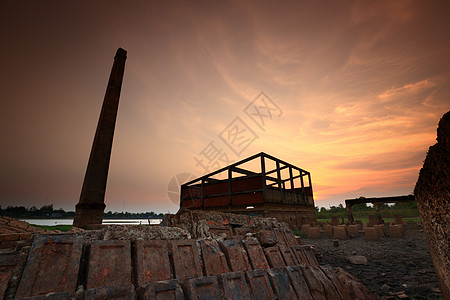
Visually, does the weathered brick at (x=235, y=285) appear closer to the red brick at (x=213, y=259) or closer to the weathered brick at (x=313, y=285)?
the red brick at (x=213, y=259)

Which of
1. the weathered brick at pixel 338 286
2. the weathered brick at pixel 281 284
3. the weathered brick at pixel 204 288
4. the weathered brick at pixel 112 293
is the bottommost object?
the weathered brick at pixel 338 286

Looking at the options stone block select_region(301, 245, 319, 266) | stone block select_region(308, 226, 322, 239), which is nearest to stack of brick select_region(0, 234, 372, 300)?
stone block select_region(301, 245, 319, 266)

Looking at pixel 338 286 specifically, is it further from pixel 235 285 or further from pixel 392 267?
pixel 392 267

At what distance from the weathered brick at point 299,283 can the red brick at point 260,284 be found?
405 millimetres

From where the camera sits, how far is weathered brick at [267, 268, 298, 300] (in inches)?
96.2

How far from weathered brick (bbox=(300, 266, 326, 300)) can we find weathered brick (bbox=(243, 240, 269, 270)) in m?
0.58

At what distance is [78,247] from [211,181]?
48.3 ft

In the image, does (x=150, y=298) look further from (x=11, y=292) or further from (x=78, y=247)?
(x=11, y=292)

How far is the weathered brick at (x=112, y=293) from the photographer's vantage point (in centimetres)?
161

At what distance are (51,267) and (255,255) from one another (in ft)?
7.42

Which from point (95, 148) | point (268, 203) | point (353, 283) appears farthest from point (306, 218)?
point (95, 148)

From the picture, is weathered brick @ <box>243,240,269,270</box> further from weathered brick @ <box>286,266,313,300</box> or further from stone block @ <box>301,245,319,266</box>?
stone block @ <box>301,245,319,266</box>

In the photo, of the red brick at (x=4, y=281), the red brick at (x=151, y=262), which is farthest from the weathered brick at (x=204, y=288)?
the red brick at (x=4, y=281)

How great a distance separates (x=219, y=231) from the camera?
3.24 metres
